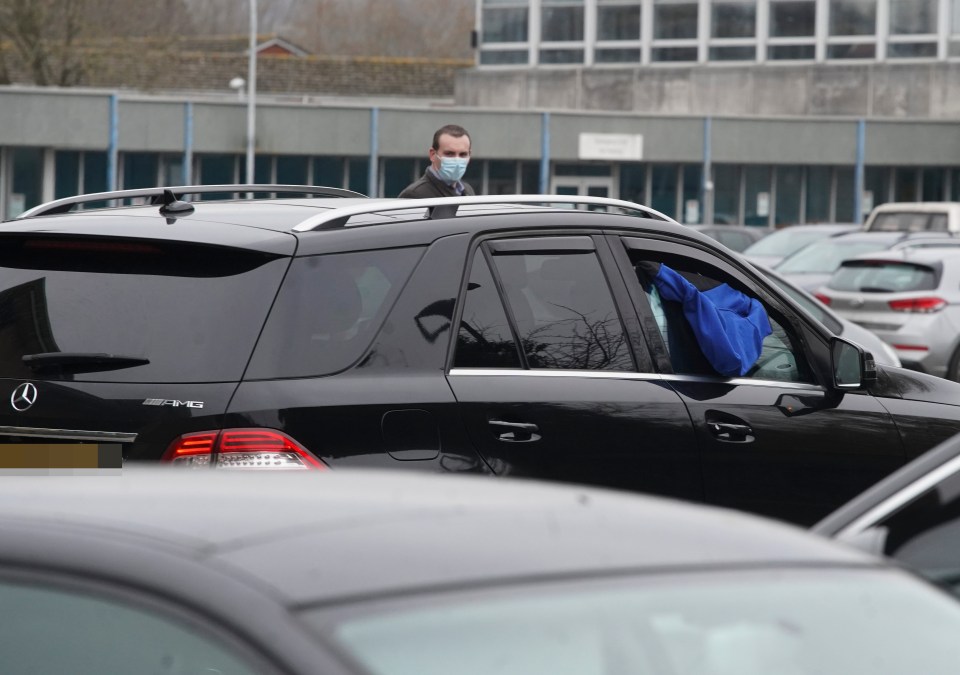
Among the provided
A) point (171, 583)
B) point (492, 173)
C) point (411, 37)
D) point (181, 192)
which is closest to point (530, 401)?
point (181, 192)

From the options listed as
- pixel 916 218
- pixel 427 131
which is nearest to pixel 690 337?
pixel 916 218

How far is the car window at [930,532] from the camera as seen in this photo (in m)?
3.04

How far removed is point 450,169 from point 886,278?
344 inches

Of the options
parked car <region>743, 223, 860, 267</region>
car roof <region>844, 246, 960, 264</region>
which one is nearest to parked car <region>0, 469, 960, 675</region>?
car roof <region>844, 246, 960, 264</region>

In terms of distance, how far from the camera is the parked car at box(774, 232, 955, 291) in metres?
18.6

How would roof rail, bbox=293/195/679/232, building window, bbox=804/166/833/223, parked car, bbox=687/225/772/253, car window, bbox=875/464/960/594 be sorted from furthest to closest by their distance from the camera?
building window, bbox=804/166/833/223
parked car, bbox=687/225/772/253
roof rail, bbox=293/195/679/232
car window, bbox=875/464/960/594

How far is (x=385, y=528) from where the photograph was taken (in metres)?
1.85

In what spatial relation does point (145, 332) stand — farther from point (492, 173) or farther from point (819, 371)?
point (492, 173)

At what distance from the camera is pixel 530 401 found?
14.5 feet

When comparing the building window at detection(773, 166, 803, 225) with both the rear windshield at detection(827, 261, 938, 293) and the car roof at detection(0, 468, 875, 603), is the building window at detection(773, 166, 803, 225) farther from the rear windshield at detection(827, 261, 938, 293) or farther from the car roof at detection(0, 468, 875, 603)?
the car roof at detection(0, 468, 875, 603)

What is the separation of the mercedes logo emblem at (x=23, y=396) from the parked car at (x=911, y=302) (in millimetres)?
11695

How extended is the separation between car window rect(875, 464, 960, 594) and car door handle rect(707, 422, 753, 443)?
1.56m

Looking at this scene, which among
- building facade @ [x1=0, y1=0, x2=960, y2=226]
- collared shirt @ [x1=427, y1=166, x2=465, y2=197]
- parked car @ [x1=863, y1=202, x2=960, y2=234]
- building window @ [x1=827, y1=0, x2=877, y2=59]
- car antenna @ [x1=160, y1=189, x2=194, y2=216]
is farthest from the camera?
building window @ [x1=827, y1=0, x2=877, y2=59]

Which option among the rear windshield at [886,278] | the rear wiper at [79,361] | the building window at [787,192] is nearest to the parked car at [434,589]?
the rear wiper at [79,361]
